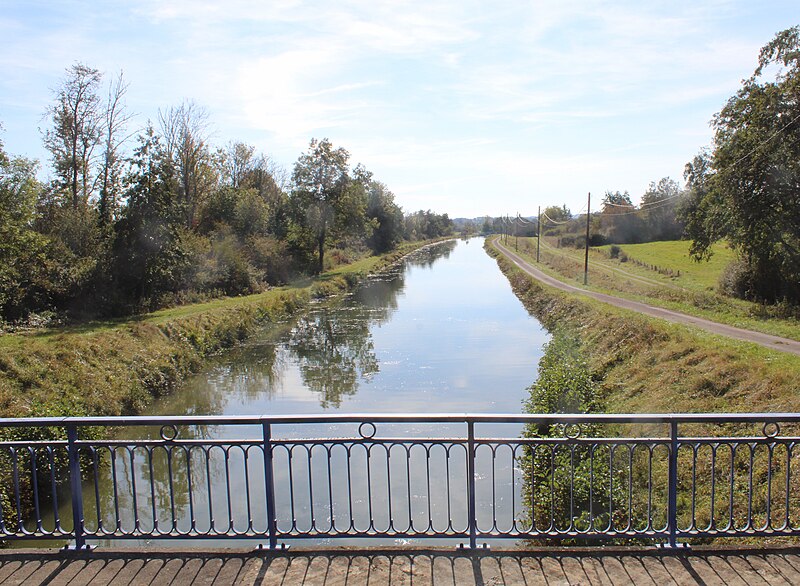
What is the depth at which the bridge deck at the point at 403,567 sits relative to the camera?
4215 millimetres

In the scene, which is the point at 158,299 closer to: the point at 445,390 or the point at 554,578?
the point at 445,390

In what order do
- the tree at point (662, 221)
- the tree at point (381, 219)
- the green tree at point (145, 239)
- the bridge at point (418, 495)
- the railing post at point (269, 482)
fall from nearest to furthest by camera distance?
the bridge at point (418, 495), the railing post at point (269, 482), the green tree at point (145, 239), the tree at point (662, 221), the tree at point (381, 219)

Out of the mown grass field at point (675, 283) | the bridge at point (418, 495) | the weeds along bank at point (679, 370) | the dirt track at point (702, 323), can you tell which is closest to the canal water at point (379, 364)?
the bridge at point (418, 495)

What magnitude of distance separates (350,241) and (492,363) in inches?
2118

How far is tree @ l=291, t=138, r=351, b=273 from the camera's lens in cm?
4975

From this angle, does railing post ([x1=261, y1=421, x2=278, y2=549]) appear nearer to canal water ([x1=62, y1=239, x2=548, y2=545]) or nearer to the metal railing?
the metal railing

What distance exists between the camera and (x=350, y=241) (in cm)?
7275

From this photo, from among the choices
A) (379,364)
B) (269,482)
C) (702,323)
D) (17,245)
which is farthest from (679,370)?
(17,245)

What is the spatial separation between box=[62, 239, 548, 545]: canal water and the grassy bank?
27.2 inches

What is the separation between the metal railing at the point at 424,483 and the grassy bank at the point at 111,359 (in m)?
1.20

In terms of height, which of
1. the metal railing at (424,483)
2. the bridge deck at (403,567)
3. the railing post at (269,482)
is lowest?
the metal railing at (424,483)

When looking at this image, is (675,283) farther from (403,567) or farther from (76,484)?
(76,484)

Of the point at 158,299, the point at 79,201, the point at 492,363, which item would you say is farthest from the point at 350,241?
the point at 492,363

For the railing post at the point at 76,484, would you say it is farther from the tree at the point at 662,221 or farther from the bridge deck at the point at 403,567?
the tree at the point at 662,221
